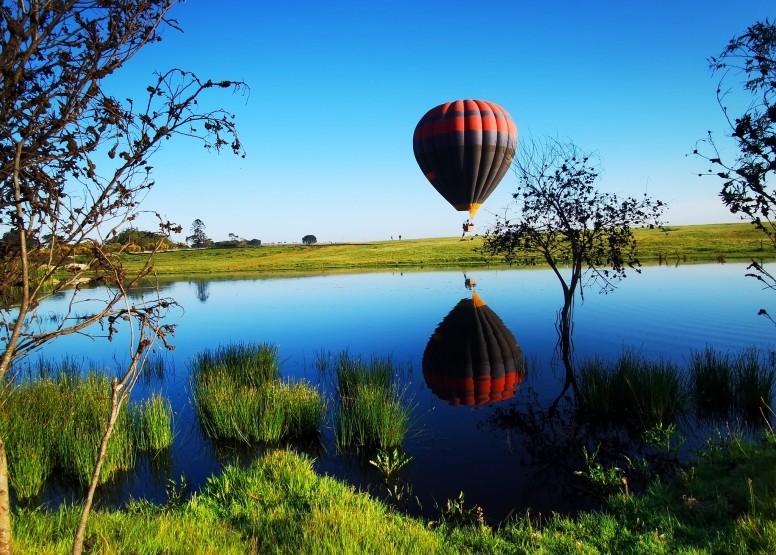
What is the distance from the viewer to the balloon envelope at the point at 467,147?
1087 inches

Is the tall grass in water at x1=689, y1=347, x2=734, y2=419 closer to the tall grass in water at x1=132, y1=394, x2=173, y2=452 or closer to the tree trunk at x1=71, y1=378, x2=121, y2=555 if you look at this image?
the tall grass in water at x1=132, y1=394, x2=173, y2=452

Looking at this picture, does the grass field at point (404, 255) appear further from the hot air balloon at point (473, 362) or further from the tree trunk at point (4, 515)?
the tree trunk at point (4, 515)

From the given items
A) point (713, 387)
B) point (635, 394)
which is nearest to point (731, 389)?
point (713, 387)

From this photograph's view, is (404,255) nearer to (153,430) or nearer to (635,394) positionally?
(635,394)

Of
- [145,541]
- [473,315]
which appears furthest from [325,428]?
[473,315]

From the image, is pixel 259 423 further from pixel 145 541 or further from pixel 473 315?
pixel 473 315

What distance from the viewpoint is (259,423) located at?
9.02 meters

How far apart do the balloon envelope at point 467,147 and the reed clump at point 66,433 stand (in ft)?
74.3

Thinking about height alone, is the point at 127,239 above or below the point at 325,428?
above

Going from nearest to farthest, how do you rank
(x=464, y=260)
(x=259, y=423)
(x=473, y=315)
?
(x=259, y=423), (x=473, y=315), (x=464, y=260)

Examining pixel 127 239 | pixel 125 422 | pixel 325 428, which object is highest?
pixel 127 239

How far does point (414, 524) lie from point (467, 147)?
971 inches

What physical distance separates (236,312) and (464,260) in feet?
118

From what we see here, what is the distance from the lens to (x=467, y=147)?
27719 mm
